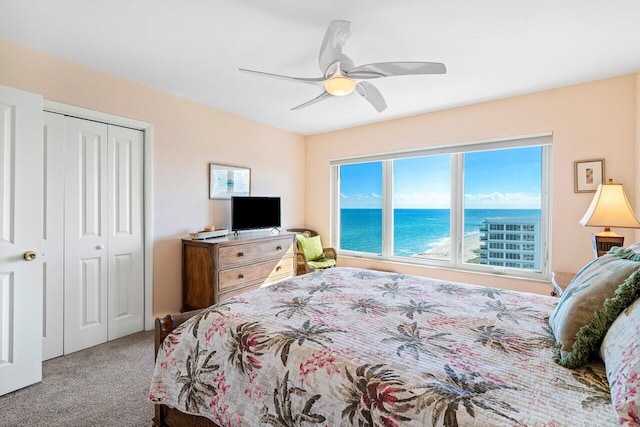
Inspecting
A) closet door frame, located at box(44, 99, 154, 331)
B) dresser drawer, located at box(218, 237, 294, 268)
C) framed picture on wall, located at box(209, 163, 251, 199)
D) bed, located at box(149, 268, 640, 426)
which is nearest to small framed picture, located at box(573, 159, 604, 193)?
bed, located at box(149, 268, 640, 426)

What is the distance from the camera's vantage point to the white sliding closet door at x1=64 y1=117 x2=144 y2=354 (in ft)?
8.57

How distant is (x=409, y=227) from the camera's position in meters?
4.32

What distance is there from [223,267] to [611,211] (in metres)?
3.45

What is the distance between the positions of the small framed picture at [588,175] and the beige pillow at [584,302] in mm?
2114

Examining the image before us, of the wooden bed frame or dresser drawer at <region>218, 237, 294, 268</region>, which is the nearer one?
the wooden bed frame

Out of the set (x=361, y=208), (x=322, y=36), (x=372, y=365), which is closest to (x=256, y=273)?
(x=361, y=208)

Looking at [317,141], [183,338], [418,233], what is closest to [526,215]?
[418,233]

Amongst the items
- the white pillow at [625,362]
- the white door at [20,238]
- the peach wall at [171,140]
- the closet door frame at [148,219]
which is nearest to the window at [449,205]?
the peach wall at [171,140]

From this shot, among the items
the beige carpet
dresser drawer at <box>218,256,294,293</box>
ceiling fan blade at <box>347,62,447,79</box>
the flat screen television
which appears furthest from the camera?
the flat screen television

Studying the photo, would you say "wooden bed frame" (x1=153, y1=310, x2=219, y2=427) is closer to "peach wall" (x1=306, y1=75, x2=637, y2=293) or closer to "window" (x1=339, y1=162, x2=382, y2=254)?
"peach wall" (x1=306, y1=75, x2=637, y2=293)

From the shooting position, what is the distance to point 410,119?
4.02m

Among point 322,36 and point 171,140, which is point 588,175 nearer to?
point 322,36

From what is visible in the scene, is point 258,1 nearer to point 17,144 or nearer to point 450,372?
point 17,144

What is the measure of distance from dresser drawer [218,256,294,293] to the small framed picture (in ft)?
10.7
